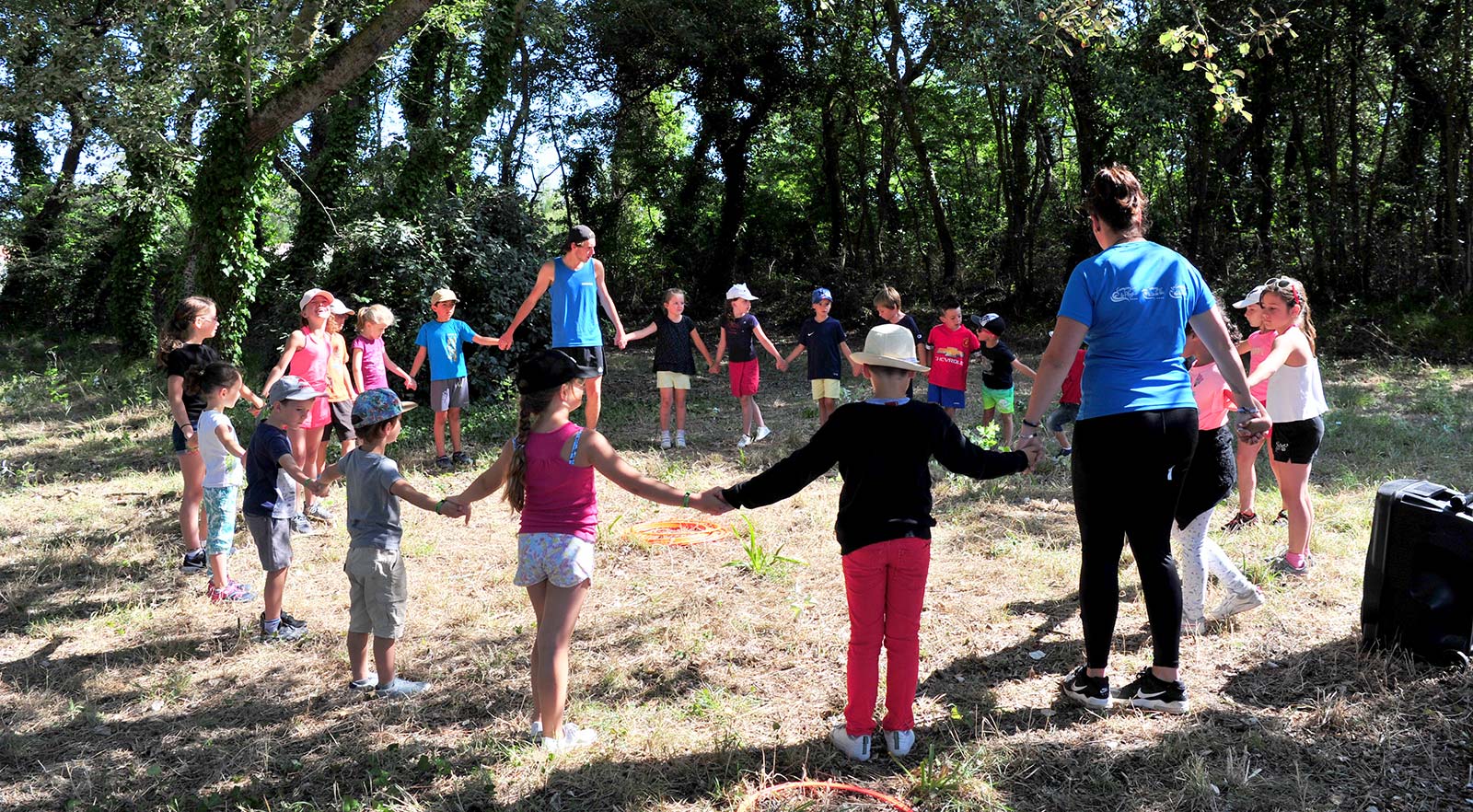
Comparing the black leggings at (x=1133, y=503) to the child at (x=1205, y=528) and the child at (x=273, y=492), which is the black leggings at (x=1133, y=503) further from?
the child at (x=273, y=492)

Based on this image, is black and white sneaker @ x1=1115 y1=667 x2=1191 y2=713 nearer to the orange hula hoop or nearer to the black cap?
the orange hula hoop

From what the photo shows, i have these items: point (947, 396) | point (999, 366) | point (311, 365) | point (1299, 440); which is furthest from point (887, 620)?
point (999, 366)

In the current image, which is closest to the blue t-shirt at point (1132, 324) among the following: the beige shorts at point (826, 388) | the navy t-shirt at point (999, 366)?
the navy t-shirt at point (999, 366)

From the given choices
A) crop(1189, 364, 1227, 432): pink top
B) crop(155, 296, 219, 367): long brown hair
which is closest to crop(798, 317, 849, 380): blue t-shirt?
crop(1189, 364, 1227, 432): pink top

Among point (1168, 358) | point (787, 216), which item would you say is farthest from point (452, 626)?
point (787, 216)

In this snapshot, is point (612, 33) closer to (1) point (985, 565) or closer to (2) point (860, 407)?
(1) point (985, 565)

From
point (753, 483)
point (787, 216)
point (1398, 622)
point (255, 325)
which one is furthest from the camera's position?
point (787, 216)

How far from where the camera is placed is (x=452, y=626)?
17.9 ft

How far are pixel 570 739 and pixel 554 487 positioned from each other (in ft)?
3.51

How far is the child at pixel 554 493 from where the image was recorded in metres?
3.68

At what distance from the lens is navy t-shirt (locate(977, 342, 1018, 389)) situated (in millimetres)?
8703

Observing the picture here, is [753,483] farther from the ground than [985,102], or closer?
closer

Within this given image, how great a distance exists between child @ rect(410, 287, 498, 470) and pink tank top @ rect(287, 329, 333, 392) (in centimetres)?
162

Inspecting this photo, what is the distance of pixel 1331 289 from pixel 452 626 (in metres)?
16.8
